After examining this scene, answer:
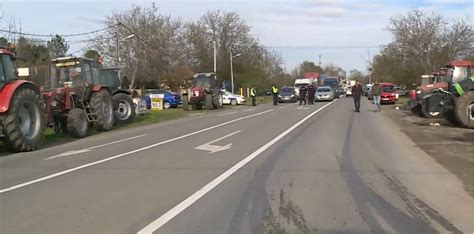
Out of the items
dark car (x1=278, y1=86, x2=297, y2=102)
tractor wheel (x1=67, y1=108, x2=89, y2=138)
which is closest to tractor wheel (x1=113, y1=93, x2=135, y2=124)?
tractor wheel (x1=67, y1=108, x2=89, y2=138)

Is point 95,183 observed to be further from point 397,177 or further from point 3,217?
point 397,177

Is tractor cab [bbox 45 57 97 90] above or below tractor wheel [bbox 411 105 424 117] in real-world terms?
above

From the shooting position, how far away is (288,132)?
18.8 metres

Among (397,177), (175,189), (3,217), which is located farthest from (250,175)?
(3,217)

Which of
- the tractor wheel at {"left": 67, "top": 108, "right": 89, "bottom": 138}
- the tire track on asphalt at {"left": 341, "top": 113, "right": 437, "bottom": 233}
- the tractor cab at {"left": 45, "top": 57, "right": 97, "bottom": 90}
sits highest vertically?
the tractor cab at {"left": 45, "top": 57, "right": 97, "bottom": 90}

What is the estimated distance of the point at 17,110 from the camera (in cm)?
1548

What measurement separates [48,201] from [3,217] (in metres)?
0.93

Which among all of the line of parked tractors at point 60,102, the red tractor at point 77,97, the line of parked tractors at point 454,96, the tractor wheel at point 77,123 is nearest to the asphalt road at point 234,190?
the line of parked tractors at point 60,102

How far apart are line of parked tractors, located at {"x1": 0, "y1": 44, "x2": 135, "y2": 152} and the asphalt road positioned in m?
1.18

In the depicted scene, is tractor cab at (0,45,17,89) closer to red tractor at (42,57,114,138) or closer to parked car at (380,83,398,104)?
red tractor at (42,57,114,138)

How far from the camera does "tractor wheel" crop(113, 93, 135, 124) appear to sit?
25672mm

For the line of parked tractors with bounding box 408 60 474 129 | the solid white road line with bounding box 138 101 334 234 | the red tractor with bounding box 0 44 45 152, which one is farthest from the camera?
the line of parked tractors with bounding box 408 60 474 129

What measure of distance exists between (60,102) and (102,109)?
197cm

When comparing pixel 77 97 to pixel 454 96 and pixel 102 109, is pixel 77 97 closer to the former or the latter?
pixel 102 109
